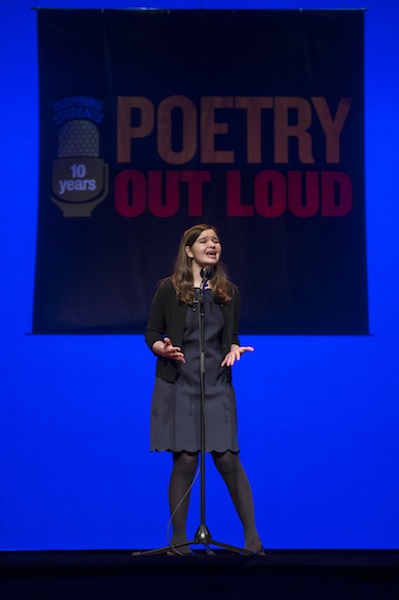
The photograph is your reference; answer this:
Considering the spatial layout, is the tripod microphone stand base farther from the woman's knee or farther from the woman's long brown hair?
the woman's long brown hair

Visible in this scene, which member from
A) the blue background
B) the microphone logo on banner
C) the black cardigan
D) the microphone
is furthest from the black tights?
the microphone logo on banner

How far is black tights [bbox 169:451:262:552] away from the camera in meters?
3.93

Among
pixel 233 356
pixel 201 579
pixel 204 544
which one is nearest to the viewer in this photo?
pixel 201 579

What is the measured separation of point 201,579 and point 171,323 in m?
1.19

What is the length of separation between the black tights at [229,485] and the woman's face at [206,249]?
916 mm

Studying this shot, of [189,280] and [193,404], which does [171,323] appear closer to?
[189,280]

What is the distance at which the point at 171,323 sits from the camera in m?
3.97

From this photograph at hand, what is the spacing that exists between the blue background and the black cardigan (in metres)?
1.20

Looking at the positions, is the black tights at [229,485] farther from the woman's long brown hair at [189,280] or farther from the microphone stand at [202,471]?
the woman's long brown hair at [189,280]

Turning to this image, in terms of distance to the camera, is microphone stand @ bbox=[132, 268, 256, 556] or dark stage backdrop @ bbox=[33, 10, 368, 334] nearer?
microphone stand @ bbox=[132, 268, 256, 556]

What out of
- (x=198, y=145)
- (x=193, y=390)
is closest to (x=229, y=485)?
(x=193, y=390)

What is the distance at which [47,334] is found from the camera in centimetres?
521

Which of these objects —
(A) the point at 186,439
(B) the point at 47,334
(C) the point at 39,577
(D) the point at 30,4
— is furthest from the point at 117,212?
(C) the point at 39,577

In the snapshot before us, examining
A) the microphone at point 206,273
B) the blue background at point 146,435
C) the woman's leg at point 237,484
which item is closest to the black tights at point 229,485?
the woman's leg at point 237,484
